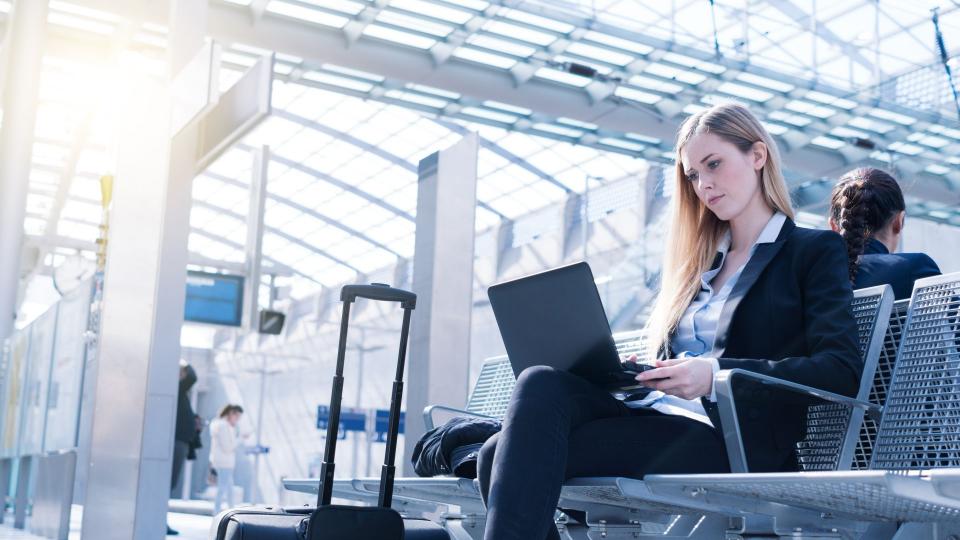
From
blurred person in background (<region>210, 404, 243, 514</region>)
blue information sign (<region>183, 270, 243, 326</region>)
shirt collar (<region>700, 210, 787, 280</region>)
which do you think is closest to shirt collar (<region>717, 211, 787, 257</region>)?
shirt collar (<region>700, 210, 787, 280</region>)

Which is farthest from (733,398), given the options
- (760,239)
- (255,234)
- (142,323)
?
(255,234)

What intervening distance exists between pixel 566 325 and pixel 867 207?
4.19 ft

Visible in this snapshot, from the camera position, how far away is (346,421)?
992 inches

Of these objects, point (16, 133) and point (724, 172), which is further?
point (16, 133)

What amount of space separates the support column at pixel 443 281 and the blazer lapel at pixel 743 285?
105 inches

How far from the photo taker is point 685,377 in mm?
2256

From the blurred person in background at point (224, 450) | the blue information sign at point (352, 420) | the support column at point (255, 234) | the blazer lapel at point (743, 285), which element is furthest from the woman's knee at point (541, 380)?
the blue information sign at point (352, 420)

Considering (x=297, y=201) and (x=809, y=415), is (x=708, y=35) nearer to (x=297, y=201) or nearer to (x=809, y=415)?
(x=809, y=415)

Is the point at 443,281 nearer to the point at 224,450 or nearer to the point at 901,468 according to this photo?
the point at 901,468

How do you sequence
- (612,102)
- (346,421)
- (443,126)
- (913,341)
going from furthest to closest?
(346,421) < (443,126) < (612,102) < (913,341)

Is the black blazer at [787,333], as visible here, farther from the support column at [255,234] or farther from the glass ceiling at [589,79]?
the support column at [255,234]

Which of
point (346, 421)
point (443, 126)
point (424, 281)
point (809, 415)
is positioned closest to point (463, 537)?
point (809, 415)

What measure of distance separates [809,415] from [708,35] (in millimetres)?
12440

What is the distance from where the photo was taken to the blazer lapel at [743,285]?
8.27 ft
